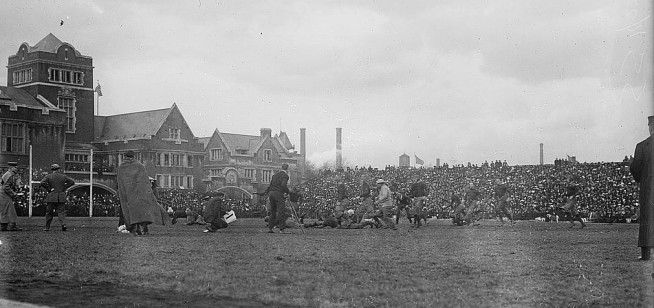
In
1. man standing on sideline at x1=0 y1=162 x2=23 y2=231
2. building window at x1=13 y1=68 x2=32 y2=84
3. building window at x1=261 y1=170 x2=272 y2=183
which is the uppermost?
building window at x1=13 y1=68 x2=32 y2=84

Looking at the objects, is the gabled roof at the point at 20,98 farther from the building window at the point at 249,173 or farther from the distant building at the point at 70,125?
the building window at the point at 249,173

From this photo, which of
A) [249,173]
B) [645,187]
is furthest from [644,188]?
[249,173]

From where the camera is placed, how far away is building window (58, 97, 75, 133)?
42.7 metres

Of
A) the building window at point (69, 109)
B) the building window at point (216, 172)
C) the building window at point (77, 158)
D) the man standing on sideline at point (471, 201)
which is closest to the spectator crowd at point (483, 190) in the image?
the building window at point (77, 158)

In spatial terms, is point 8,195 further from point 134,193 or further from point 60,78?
point 60,78

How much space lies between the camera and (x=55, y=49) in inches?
1462

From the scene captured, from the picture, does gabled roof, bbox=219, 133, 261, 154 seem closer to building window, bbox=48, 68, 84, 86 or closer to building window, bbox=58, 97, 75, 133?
building window, bbox=58, 97, 75, 133

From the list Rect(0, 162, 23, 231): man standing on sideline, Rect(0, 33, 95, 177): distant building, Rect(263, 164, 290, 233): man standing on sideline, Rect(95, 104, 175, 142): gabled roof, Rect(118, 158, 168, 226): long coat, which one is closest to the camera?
Rect(118, 158, 168, 226): long coat

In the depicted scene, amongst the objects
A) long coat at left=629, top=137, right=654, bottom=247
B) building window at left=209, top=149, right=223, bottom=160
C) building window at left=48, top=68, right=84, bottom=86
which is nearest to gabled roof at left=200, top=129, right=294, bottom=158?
building window at left=209, top=149, right=223, bottom=160

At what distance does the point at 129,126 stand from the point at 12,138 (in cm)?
705

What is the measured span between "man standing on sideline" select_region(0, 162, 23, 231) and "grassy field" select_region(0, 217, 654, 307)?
736 centimetres

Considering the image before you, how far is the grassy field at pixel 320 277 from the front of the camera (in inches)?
271

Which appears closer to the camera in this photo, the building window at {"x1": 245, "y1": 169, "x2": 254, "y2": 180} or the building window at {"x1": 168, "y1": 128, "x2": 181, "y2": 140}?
the building window at {"x1": 168, "y1": 128, "x2": 181, "y2": 140}

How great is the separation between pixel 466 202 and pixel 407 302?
24.8 metres
